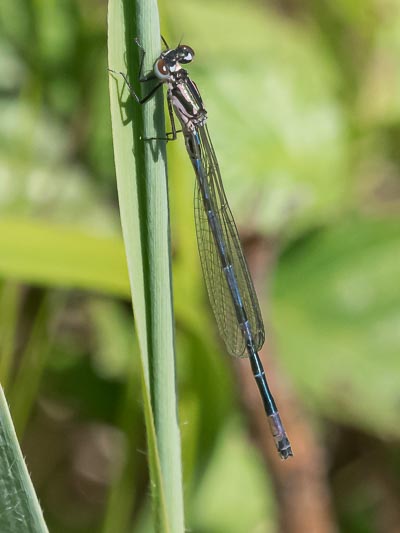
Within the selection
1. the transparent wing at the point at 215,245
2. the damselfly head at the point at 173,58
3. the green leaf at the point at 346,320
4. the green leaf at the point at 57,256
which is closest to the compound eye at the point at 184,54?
the damselfly head at the point at 173,58

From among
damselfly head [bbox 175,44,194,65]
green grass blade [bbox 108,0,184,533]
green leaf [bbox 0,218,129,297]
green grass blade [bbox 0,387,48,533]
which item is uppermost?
damselfly head [bbox 175,44,194,65]

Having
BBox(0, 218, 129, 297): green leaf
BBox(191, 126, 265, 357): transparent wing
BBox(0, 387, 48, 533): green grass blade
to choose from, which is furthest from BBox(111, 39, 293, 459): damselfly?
BBox(0, 387, 48, 533): green grass blade

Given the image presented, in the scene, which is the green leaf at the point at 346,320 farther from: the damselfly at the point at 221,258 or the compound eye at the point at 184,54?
the compound eye at the point at 184,54

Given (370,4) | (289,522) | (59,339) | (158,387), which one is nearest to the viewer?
(158,387)

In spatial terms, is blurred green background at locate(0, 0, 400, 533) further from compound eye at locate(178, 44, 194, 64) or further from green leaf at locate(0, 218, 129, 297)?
compound eye at locate(178, 44, 194, 64)

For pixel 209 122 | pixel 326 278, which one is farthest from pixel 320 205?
pixel 209 122

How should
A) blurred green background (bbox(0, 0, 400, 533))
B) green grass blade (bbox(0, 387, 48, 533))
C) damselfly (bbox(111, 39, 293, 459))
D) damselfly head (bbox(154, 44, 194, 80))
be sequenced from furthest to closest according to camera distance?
blurred green background (bbox(0, 0, 400, 533))
damselfly (bbox(111, 39, 293, 459))
damselfly head (bbox(154, 44, 194, 80))
green grass blade (bbox(0, 387, 48, 533))

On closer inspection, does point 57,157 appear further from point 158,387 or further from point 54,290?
point 158,387
